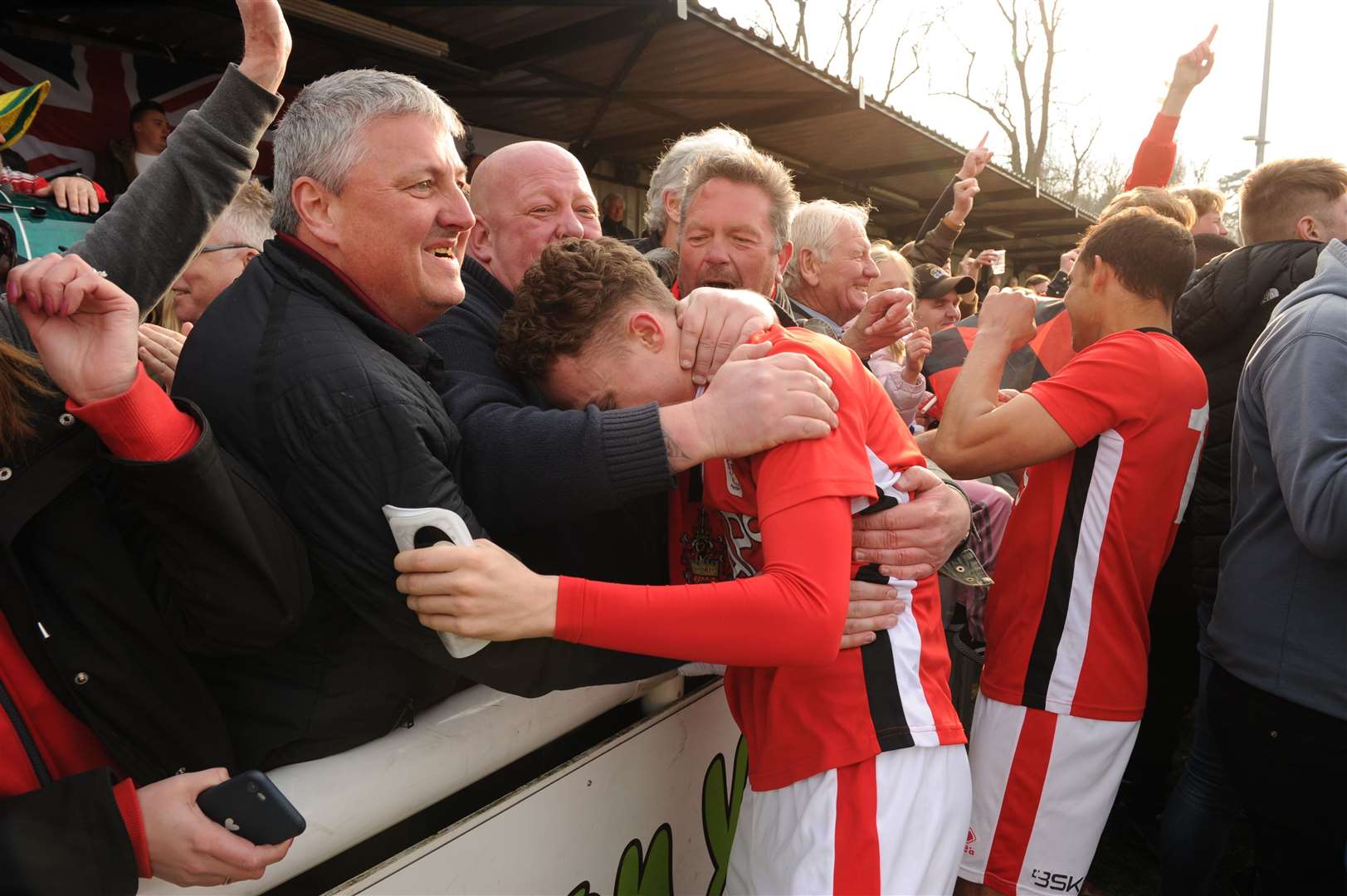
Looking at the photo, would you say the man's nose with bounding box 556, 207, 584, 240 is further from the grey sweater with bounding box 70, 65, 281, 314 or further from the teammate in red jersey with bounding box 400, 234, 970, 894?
the grey sweater with bounding box 70, 65, 281, 314

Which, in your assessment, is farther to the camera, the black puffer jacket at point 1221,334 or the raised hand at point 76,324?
the black puffer jacket at point 1221,334

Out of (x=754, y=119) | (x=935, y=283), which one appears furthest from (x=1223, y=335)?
(x=754, y=119)

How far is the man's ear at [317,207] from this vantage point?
4.67 feet

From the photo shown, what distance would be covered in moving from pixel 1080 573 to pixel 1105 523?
6.1 inches

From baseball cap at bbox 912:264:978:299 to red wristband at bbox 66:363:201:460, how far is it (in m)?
3.70

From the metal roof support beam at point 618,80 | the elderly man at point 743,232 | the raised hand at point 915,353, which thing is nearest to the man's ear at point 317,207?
the elderly man at point 743,232

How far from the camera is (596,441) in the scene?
1.35 meters

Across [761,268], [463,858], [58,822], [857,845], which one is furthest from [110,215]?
[857,845]

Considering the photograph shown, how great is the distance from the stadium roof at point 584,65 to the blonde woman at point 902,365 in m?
2.69

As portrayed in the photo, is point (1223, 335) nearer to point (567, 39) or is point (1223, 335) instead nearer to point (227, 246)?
point (227, 246)

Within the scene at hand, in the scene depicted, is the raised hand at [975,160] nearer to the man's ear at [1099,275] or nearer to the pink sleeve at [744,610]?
the man's ear at [1099,275]

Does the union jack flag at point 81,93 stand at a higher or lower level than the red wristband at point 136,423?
Answer: higher

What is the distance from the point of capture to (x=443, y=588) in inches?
45.0

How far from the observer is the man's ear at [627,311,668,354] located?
5.18ft
